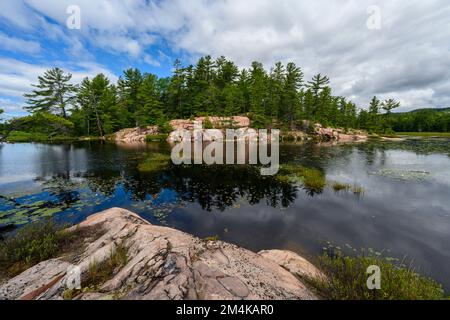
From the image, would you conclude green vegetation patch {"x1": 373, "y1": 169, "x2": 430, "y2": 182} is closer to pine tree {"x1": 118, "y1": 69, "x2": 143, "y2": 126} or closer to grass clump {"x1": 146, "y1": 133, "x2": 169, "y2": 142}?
grass clump {"x1": 146, "y1": 133, "x2": 169, "y2": 142}

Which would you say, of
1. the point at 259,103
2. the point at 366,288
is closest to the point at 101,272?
the point at 366,288

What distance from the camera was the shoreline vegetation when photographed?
3982 millimetres

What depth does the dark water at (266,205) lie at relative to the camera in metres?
7.75

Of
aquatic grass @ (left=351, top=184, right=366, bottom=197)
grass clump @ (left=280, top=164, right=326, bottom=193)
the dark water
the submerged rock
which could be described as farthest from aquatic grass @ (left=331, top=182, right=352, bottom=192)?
the submerged rock

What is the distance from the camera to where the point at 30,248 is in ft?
18.3

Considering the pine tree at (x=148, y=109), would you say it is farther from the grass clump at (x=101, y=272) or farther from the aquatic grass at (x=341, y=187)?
the grass clump at (x=101, y=272)

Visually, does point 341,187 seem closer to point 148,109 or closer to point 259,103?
point 259,103

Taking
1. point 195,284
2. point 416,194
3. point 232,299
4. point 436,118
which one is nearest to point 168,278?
point 195,284

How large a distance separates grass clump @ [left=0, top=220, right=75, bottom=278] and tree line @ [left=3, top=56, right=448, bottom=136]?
47.5m

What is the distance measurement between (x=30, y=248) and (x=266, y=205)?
394 inches

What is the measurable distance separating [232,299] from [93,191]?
44.9 ft

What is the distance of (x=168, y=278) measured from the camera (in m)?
3.81

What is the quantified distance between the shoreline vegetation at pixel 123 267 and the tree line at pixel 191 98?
1884 inches
